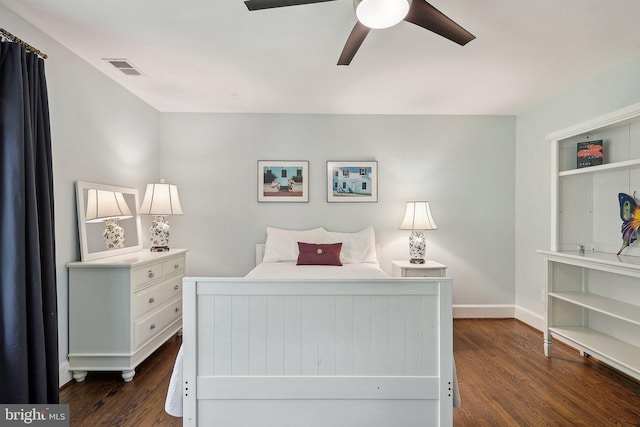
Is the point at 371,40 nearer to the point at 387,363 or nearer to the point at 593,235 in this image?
the point at 387,363

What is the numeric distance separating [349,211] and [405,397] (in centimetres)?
261

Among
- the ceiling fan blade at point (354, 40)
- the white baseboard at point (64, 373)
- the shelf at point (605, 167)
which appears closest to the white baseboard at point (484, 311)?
the shelf at point (605, 167)

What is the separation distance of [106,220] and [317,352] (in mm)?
2290

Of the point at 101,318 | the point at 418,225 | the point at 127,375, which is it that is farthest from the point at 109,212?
the point at 418,225

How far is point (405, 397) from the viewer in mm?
1694

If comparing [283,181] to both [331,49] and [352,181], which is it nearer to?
[352,181]

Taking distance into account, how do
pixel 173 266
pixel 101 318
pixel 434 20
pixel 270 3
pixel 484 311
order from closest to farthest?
1. pixel 270 3
2. pixel 434 20
3. pixel 101 318
4. pixel 173 266
5. pixel 484 311

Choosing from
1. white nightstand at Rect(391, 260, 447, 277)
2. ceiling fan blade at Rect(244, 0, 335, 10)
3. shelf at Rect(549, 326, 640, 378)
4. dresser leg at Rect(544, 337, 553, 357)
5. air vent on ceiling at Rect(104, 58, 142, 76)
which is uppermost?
air vent on ceiling at Rect(104, 58, 142, 76)

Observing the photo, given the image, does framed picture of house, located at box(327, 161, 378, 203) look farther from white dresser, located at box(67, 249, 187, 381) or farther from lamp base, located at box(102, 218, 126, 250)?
white dresser, located at box(67, 249, 187, 381)

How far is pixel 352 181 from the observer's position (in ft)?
13.4

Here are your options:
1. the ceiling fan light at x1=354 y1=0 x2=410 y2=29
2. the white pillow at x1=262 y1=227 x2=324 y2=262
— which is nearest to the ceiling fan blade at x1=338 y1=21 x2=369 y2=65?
the ceiling fan light at x1=354 y1=0 x2=410 y2=29

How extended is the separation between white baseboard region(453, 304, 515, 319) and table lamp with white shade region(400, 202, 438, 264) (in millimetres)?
914

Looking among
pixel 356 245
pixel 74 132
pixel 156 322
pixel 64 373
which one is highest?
pixel 74 132

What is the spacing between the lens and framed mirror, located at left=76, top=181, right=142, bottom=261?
264 cm
